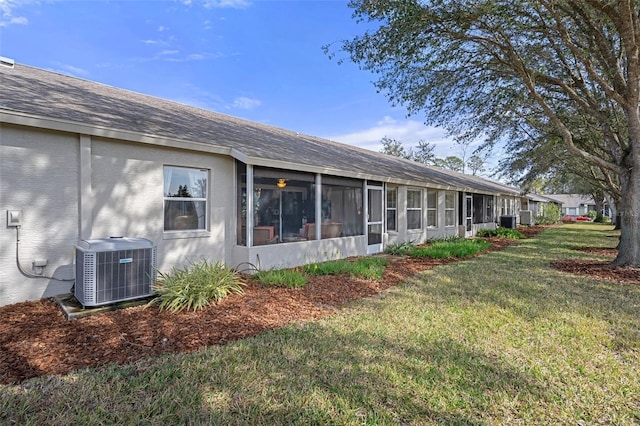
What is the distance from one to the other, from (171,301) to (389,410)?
12.7 ft

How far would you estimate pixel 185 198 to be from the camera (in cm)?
737

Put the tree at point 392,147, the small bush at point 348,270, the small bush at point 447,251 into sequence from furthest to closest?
the tree at point 392,147
the small bush at point 447,251
the small bush at point 348,270

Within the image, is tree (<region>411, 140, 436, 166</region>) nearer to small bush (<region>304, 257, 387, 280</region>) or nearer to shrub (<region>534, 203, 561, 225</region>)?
shrub (<region>534, 203, 561, 225</region>)

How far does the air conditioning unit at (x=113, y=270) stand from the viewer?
489 cm

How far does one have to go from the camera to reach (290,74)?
59.9 feet

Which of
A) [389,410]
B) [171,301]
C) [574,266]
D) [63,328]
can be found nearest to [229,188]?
[171,301]

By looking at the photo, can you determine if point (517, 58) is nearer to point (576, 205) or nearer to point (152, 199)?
point (152, 199)

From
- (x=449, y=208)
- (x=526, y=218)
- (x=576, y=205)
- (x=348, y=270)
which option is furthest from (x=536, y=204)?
(x=348, y=270)

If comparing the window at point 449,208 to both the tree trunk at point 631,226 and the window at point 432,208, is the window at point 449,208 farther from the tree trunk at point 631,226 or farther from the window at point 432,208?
the tree trunk at point 631,226

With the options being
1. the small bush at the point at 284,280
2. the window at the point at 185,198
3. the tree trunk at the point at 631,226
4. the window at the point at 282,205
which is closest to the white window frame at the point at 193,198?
the window at the point at 185,198

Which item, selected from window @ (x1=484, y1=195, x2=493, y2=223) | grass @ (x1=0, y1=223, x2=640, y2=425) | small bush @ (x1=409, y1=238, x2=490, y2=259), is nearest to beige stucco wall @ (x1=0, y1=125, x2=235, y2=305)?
grass @ (x1=0, y1=223, x2=640, y2=425)

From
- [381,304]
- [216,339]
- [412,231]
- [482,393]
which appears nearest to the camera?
[482,393]

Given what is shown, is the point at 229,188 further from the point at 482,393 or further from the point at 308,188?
the point at 482,393

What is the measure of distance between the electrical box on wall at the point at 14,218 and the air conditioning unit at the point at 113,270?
0.98 metres
